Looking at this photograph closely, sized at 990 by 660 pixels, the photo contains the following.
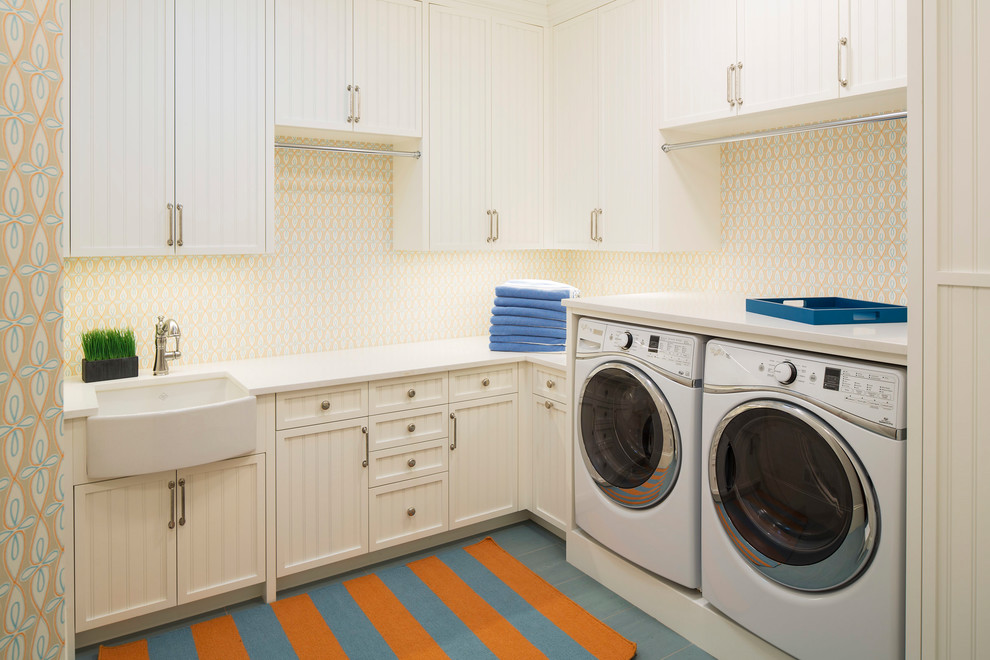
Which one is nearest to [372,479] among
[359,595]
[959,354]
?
[359,595]

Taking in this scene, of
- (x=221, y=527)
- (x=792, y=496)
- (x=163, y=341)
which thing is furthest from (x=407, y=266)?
(x=792, y=496)

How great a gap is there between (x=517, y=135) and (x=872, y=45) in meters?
1.70

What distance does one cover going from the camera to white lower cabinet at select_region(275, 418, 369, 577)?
8.72 feet

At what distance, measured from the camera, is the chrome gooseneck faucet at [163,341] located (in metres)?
2.75

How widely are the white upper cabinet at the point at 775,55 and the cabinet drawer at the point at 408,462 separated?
1.68 meters

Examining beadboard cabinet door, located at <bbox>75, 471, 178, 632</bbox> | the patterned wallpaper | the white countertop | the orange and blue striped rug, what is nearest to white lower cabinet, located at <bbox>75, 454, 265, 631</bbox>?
beadboard cabinet door, located at <bbox>75, 471, 178, 632</bbox>

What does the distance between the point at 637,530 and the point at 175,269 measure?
6.96 ft

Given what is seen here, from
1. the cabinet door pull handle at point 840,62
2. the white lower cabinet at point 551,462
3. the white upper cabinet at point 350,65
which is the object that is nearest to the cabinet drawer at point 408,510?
the white lower cabinet at point 551,462

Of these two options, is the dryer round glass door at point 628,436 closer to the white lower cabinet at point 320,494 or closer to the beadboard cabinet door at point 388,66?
the white lower cabinet at point 320,494

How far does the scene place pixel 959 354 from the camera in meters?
1.59

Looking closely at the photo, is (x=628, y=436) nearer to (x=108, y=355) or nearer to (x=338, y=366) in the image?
(x=338, y=366)

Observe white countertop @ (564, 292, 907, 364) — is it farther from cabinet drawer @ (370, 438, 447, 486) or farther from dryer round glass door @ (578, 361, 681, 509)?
cabinet drawer @ (370, 438, 447, 486)

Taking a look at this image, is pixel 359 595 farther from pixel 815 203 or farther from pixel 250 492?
pixel 815 203

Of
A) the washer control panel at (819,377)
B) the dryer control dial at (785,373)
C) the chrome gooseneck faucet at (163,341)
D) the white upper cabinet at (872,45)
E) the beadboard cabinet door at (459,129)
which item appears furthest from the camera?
the beadboard cabinet door at (459,129)
